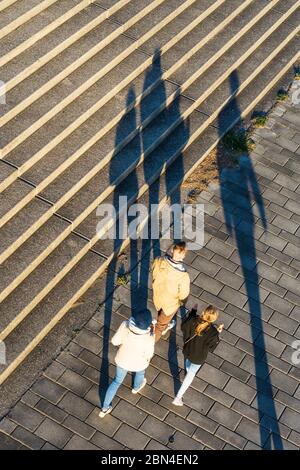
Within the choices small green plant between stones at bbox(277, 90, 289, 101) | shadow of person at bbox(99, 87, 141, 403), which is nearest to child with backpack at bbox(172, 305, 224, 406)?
shadow of person at bbox(99, 87, 141, 403)

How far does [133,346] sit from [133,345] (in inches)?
0.6

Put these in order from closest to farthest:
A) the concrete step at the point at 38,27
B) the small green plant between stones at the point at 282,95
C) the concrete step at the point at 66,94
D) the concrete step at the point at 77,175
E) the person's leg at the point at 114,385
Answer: the person's leg at the point at 114,385 < the concrete step at the point at 77,175 < the concrete step at the point at 66,94 < the concrete step at the point at 38,27 < the small green plant between stones at the point at 282,95

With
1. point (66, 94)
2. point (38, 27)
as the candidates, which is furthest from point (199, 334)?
point (38, 27)

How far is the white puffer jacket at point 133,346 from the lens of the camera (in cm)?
801

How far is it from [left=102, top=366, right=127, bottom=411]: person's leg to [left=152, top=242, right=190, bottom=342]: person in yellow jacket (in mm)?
996

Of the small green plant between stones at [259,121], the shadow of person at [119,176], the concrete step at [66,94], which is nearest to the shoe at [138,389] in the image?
the shadow of person at [119,176]

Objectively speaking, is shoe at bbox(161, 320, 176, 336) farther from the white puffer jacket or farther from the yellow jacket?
the white puffer jacket

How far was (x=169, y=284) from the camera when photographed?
8695mm

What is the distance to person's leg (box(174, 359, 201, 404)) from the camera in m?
8.66

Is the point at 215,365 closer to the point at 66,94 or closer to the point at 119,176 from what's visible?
the point at 119,176

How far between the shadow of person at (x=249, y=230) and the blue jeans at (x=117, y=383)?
1525 mm

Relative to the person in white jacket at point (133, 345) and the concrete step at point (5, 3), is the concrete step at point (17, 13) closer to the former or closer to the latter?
the concrete step at point (5, 3)

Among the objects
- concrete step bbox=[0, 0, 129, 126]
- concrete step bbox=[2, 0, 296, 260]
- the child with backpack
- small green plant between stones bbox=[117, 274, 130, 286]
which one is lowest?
small green plant between stones bbox=[117, 274, 130, 286]

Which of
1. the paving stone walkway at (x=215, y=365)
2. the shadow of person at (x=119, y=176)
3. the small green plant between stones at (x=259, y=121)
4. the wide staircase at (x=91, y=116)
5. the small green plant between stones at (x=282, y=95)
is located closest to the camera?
the paving stone walkway at (x=215, y=365)
